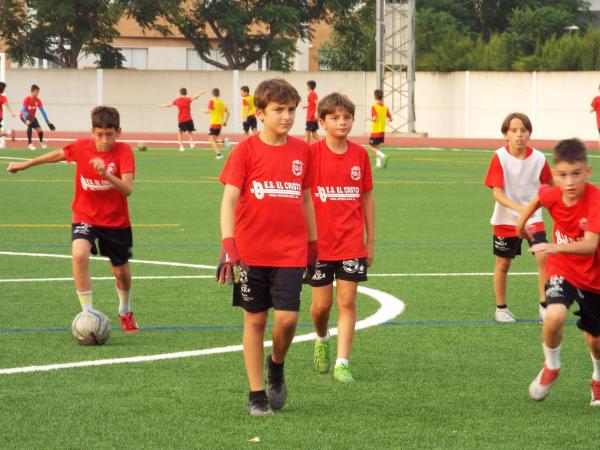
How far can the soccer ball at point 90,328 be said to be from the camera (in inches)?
349

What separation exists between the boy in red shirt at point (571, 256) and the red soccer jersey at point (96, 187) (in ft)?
11.5

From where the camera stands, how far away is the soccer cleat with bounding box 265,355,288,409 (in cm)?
707

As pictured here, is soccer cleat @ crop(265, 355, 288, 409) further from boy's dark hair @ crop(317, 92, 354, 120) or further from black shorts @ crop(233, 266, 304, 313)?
boy's dark hair @ crop(317, 92, 354, 120)

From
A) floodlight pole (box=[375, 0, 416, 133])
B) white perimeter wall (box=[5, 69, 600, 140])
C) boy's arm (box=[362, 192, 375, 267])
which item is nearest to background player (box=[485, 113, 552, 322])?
boy's arm (box=[362, 192, 375, 267])

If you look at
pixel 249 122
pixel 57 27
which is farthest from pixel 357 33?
pixel 249 122

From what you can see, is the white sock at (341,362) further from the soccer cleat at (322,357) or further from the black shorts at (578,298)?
the black shorts at (578,298)

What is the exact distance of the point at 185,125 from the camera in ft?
133

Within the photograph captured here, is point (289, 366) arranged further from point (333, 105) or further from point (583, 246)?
point (583, 246)

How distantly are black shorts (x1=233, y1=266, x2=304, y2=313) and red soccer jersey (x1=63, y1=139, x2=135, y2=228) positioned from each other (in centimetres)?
278

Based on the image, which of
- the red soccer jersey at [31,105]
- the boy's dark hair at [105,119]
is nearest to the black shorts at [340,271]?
the boy's dark hair at [105,119]

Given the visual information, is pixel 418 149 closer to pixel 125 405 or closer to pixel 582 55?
pixel 582 55

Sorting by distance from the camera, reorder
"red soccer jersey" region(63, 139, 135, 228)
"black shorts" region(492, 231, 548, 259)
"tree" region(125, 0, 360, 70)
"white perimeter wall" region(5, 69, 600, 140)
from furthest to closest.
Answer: "tree" region(125, 0, 360, 70), "white perimeter wall" region(5, 69, 600, 140), "black shorts" region(492, 231, 548, 259), "red soccer jersey" region(63, 139, 135, 228)

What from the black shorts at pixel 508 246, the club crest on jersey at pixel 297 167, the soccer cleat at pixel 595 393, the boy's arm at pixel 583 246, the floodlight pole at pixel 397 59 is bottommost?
the soccer cleat at pixel 595 393

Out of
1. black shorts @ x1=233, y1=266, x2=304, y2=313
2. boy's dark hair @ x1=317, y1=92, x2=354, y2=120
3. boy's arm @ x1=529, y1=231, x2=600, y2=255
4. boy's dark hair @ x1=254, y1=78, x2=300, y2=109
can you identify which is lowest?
black shorts @ x1=233, y1=266, x2=304, y2=313
